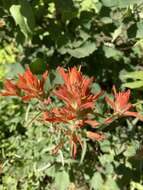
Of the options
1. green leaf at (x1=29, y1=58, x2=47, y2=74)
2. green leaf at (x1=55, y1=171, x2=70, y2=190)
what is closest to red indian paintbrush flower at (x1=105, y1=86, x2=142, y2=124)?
green leaf at (x1=29, y1=58, x2=47, y2=74)

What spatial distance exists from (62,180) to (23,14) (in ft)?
2.69

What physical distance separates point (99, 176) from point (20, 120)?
1.68ft

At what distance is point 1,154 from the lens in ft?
7.32

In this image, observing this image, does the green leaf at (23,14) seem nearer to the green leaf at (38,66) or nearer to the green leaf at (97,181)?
the green leaf at (38,66)

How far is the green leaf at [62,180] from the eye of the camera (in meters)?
2.09

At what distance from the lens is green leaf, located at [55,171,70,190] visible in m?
2.09

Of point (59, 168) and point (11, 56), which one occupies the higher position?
point (11, 56)

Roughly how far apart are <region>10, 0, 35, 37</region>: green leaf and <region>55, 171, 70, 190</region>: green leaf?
28.2 inches

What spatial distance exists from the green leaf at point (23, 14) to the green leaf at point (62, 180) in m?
0.72

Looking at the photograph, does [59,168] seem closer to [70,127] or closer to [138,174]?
[138,174]

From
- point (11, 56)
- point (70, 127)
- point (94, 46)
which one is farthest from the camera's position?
point (11, 56)

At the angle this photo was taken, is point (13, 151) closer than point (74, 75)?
No

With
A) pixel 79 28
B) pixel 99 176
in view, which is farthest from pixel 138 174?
pixel 79 28

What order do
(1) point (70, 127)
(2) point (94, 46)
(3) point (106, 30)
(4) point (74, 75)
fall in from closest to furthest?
(4) point (74, 75)
(1) point (70, 127)
(2) point (94, 46)
(3) point (106, 30)
